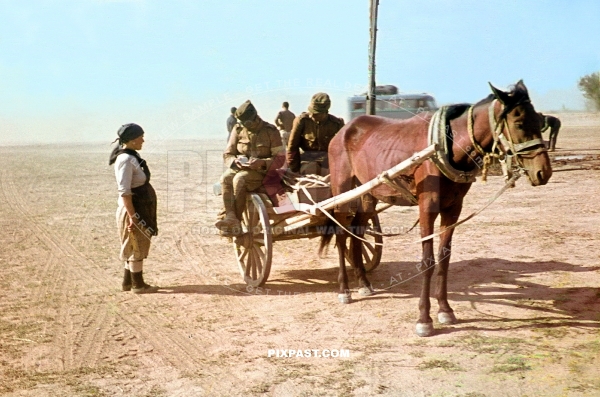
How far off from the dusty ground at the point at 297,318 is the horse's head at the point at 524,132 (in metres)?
1.45

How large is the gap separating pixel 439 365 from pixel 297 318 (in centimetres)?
173

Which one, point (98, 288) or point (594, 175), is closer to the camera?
point (98, 288)

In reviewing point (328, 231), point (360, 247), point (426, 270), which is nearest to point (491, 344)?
point (426, 270)

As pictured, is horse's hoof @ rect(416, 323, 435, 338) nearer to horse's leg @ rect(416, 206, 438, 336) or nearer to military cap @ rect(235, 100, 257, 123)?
horse's leg @ rect(416, 206, 438, 336)

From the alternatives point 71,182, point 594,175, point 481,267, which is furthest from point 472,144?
point 71,182

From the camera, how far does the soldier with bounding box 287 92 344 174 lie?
24.3 ft

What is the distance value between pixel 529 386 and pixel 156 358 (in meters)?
2.86

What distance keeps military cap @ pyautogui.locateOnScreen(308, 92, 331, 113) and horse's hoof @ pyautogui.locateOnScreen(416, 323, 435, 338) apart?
3031 mm

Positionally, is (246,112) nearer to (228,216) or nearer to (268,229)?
(228,216)

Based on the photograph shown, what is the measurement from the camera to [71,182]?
18.8 metres

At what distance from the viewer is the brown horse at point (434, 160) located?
4.70 m

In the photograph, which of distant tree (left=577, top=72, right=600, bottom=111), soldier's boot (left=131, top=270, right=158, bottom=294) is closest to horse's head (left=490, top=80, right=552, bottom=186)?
soldier's boot (left=131, top=270, right=158, bottom=294)

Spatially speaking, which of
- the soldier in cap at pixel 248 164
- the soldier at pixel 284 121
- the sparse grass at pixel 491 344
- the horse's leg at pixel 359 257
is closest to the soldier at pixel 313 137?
the soldier in cap at pixel 248 164

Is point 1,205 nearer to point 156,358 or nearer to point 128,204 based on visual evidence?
point 128,204
